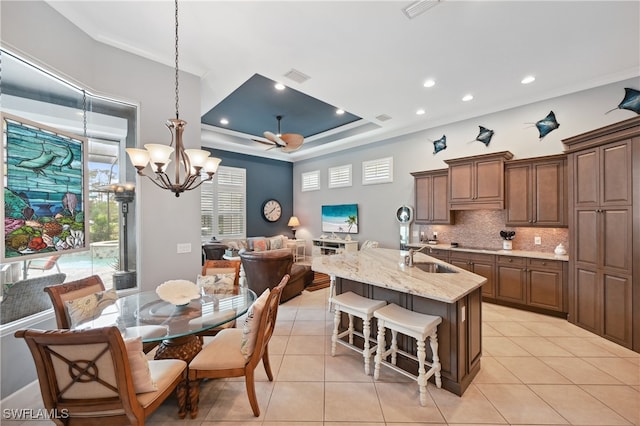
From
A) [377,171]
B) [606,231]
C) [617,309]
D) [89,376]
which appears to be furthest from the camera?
[377,171]

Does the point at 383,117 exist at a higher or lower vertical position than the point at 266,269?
higher

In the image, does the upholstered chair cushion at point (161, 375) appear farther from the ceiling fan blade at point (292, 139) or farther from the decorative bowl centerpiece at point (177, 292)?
the ceiling fan blade at point (292, 139)

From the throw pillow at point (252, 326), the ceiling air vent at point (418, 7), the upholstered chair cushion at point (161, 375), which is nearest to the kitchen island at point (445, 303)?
the throw pillow at point (252, 326)

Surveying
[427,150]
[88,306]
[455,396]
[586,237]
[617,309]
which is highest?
[427,150]

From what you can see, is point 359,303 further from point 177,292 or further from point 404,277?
point 177,292

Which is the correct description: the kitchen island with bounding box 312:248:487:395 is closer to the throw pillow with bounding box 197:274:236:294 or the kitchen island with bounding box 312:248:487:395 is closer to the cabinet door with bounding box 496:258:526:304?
the throw pillow with bounding box 197:274:236:294

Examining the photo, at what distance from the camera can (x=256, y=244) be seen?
663 centimetres

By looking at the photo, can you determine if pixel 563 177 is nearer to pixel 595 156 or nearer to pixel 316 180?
pixel 595 156

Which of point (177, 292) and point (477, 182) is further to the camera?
point (477, 182)

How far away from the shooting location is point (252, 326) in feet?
6.34

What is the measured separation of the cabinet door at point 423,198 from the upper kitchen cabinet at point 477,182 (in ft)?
1.63

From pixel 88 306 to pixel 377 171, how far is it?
581 centimetres

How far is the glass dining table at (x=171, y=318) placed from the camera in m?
1.91

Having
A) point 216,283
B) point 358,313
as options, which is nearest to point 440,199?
point 358,313
